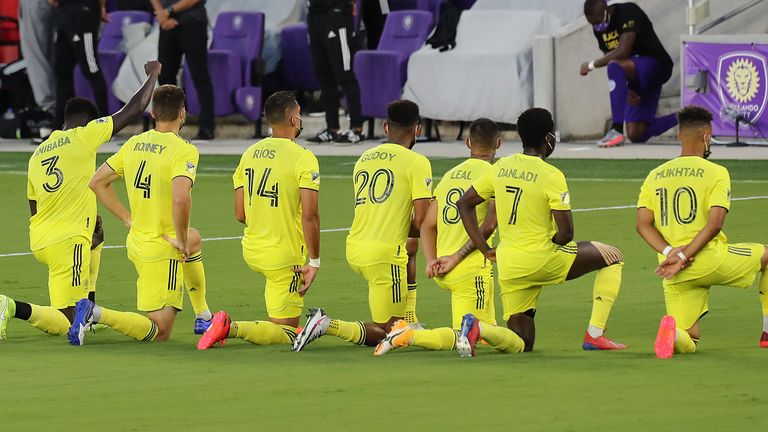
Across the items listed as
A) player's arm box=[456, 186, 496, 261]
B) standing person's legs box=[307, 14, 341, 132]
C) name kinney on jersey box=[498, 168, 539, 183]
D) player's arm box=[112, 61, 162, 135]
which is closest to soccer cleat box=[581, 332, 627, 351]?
player's arm box=[456, 186, 496, 261]

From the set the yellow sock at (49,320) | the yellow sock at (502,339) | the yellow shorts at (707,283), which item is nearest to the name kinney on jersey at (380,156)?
the yellow sock at (502,339)

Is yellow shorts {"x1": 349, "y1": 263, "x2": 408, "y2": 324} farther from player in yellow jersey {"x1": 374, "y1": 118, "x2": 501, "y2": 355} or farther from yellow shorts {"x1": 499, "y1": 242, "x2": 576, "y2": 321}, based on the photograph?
yellow shorts {"x1": 499, "y1": 242, "x2": 576, "y2": 321}

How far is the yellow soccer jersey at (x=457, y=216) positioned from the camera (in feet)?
31.2

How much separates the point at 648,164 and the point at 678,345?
39.5 ft

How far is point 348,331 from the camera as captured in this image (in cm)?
943

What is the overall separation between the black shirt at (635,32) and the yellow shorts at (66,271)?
13121 millimetres

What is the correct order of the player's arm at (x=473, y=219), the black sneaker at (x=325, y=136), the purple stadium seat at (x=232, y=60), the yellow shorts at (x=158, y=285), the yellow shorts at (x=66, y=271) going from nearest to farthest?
the player's arm at (x=473, y=219)
the yellow shorts at (x=158, y=285)
the yellow shorts at (x=66, y=271)
the black sneaker at (x=325, y=136)
the purple stadium seat at (x=232, y=60)

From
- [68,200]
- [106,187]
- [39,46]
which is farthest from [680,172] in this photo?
[39,46]

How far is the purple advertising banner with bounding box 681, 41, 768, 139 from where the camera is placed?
21.4 m

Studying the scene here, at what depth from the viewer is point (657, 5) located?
2450 cm

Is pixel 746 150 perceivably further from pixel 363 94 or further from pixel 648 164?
pixel 363 94

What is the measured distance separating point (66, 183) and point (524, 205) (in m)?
3.01

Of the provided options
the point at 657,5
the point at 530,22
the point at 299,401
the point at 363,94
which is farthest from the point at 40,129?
the point at 299,401

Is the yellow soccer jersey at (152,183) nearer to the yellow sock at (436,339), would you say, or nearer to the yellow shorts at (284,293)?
the yellow shorts at (284,293)
